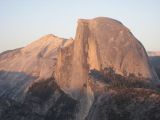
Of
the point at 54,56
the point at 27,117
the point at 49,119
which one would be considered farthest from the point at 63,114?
the point at 54,56

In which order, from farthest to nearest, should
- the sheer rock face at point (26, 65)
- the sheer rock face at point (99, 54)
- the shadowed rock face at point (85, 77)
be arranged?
the sheer rock face at point (26, 65), the sheer rock face at point (99, 54), the shadowed rock face at point (85, 77)

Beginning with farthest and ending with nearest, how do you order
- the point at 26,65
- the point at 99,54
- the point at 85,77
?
1. the point at 26,65
2. the point at 99,54
3. the point at 85,77

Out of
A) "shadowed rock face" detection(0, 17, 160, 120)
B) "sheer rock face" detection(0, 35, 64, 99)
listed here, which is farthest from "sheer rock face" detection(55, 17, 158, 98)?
"sheer rock face" detection(0, 35, 64, 99)

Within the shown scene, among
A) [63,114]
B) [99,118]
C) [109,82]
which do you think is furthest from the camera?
[63,114]

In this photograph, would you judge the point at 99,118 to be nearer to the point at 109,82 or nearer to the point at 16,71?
the point at 109,82

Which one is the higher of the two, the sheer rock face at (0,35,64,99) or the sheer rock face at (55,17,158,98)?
the sheer rock face at (55,17,158,98)

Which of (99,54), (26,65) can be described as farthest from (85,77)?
(26,65)

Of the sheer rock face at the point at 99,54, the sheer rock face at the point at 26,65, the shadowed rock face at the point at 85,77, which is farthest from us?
the sheer rock face at the point at 26,65

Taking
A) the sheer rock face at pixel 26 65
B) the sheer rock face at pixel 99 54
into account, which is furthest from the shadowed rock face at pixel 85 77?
the sheer rock face at pixel 26 65

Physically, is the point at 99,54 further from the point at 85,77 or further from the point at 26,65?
the point at 26,65

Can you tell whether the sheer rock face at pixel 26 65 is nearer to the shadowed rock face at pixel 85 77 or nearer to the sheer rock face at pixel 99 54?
the shadowed rock face at pixel 85 77

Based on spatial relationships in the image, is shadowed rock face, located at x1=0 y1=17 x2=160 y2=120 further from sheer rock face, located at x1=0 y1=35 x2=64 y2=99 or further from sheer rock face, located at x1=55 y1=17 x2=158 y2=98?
sheer rock face, located at x1=0 y1=35 x2=64 y2=99
